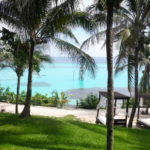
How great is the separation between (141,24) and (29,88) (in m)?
5.11

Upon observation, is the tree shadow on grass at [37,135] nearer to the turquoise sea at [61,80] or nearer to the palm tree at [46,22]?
the palm tree at [46,22]

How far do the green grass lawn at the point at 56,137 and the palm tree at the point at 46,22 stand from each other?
1.22m

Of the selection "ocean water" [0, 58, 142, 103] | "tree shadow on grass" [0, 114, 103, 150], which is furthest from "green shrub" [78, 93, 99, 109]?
"tree shadow on grass" [0, 114, 103, 150]

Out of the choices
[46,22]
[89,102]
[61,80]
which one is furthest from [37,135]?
[61,80]

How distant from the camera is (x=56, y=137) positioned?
5.16 m

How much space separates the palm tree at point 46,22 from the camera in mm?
3934

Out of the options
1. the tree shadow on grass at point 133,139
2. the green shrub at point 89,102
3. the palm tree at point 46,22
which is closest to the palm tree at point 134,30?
the palm tree at point 46,22

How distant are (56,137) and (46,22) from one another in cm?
370

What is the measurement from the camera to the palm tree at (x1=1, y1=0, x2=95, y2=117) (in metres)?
3.93

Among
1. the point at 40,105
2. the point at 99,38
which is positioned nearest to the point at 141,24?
the point at 99,38

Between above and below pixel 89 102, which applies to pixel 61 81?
above

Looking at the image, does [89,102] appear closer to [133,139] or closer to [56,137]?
[133,139]

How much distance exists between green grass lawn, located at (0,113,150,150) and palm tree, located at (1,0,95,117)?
1.22m

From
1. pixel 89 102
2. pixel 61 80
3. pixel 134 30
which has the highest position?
pixel 134 30
